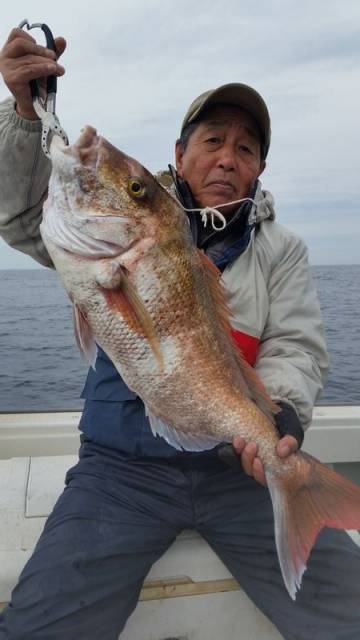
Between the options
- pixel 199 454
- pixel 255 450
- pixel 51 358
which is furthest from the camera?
pixel 51 358

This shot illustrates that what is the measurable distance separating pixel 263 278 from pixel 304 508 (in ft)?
4.30

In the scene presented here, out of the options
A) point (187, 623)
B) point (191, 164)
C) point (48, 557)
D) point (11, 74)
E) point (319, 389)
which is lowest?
point (187, 623)

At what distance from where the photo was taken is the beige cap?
3.11 metres

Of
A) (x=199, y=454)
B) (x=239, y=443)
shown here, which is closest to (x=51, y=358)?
(x=199, y=454)

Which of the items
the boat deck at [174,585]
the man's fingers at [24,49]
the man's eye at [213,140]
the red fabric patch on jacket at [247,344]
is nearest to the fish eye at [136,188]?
the man's fingers at [24,49]

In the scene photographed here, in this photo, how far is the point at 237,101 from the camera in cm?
318

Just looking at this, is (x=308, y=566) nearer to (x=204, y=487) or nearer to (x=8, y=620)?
(x=204, y=487)

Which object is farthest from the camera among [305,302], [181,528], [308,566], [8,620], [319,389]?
[305,302]

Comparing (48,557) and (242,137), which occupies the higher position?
(242,137)

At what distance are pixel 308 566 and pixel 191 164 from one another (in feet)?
7.24

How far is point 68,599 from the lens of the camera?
219 cm

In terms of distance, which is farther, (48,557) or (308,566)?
(308,566)

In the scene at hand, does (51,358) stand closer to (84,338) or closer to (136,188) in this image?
(84,338)

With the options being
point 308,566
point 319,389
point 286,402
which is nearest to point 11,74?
point 286,402
